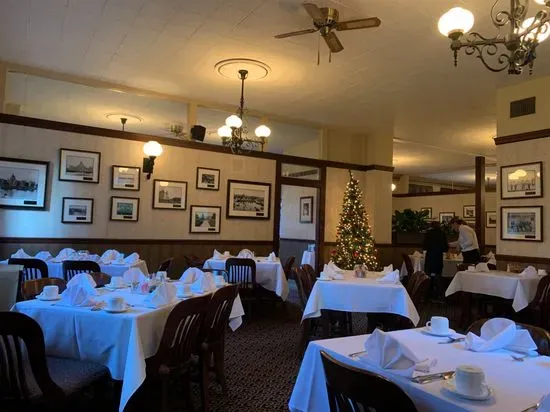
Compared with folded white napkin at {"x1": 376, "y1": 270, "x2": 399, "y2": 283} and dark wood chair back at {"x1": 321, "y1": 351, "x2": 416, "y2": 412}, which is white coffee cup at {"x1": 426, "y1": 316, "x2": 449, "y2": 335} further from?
folded white napkin at {"x1": 376, "y1": 270, "x2": 399, "y2": 283}

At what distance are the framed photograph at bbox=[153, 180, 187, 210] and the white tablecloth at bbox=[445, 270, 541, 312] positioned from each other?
4.78m

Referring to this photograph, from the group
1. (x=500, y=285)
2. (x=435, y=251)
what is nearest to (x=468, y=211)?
(x=435, y=251)

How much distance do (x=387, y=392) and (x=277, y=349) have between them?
3.77 metres

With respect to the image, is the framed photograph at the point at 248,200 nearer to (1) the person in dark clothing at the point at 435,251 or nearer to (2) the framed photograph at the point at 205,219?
(2) the framed photograph at the point at 205,219

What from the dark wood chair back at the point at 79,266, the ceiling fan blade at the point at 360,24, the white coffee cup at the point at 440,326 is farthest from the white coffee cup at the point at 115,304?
the ceiling fan blade at the point at 360,24

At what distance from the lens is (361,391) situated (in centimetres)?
148

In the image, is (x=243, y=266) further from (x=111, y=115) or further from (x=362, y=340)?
(x=111, y=115)

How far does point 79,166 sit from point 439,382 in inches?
266

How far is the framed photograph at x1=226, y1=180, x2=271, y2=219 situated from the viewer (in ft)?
28.1

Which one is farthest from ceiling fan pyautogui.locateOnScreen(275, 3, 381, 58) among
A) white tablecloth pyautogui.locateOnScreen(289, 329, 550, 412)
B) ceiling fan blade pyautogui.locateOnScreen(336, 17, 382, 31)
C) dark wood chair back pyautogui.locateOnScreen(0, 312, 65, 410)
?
dark wood chair back pyautogui.locateOnScreen(0, 312, 65, 410)

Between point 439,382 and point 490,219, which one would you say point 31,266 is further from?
point 490,219

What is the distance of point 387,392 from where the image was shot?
1.41m

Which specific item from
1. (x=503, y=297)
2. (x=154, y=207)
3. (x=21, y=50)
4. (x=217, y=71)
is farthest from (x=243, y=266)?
(x=21, y=50)

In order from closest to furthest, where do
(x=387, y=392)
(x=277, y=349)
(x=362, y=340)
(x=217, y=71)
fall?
(x=387, y=392) → (x=362, y=340) → (x=277, y=349) → (x=217, y=71)
